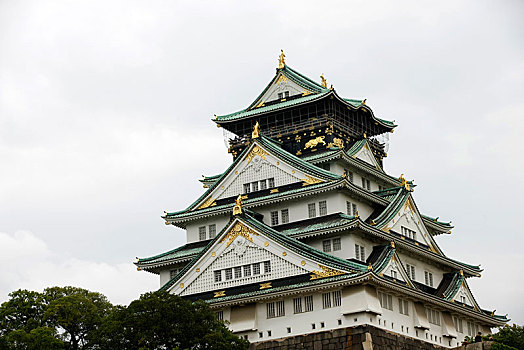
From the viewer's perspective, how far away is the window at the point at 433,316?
64.1 meters

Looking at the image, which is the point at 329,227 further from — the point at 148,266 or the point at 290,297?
the point at 148,266

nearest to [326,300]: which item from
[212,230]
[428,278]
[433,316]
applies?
[433,316]

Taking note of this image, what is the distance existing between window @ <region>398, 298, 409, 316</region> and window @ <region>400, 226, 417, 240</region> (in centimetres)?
663

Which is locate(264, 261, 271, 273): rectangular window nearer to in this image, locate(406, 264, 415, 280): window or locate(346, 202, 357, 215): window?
locate(346, 202, 357, 215): window

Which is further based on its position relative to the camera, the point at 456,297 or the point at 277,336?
the point at 456,297

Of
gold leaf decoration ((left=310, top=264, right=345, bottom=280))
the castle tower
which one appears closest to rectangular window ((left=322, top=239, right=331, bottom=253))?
the castle tower

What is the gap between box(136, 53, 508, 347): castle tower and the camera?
189 feet

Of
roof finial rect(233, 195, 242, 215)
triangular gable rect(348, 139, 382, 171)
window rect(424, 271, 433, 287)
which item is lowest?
window rect(424, 271, 433, 287)

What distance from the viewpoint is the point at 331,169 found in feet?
223

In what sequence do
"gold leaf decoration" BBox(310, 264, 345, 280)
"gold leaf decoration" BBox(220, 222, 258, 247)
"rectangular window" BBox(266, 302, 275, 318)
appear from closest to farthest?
"gold leaf decoration" BBox(310, 264, 345, 280) → "rectangular window" BBox(266, 302, 275, 318) → "gold leaf decoration" BBox(220, 222, 258, 247)

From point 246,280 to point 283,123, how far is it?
58.6 feet

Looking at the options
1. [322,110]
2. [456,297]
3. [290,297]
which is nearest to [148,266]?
[290,297]

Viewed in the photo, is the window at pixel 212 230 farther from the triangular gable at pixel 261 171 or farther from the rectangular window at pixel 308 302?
the rectangular window at pixel 308 302

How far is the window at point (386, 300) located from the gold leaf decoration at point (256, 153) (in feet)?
48.8
